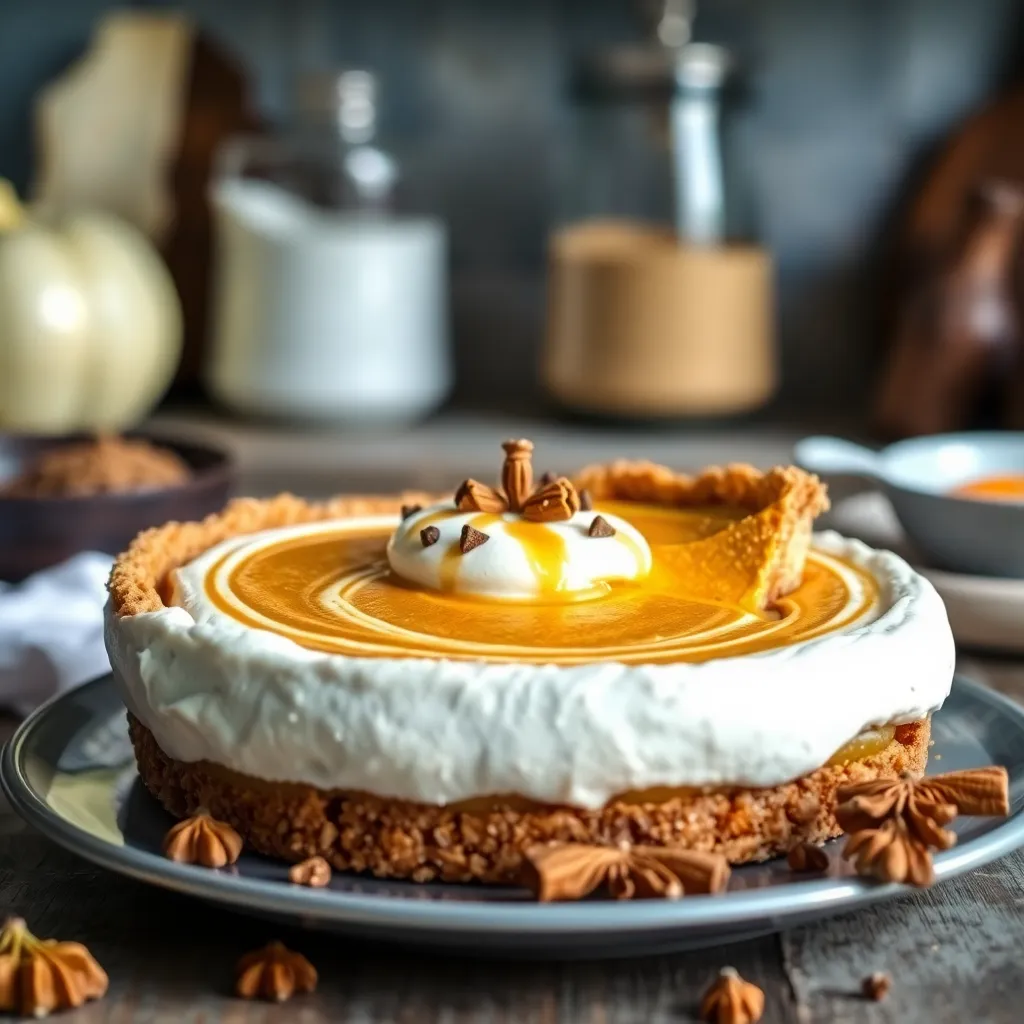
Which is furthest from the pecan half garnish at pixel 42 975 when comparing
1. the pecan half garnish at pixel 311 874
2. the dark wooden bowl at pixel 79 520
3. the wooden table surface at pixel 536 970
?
the dark wooden bowl at pixel 79 520

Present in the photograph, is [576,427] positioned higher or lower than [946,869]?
lower

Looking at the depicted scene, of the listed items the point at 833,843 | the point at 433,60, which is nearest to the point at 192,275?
the point at 433,60

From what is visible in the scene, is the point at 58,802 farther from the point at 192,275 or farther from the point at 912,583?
the point at 192,275

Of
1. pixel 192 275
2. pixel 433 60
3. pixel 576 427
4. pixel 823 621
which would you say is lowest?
pixel 576 427

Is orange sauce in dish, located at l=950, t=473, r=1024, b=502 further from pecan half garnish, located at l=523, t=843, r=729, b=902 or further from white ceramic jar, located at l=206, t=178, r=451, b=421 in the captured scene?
white ceramic jar, located at l=206, t=178, r=451, b=421

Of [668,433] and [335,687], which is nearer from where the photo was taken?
[335,687]

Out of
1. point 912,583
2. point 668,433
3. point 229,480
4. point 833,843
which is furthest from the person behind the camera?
point 668,433

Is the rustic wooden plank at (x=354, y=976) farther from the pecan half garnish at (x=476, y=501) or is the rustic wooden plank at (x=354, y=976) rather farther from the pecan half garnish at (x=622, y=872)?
the pecan half garnish at (x=476, y=501)
